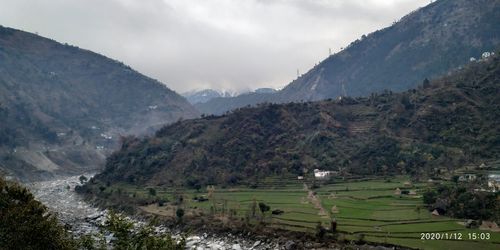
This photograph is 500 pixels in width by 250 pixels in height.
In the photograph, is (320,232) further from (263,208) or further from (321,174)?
(321,174)

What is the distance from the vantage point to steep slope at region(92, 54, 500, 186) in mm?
93125

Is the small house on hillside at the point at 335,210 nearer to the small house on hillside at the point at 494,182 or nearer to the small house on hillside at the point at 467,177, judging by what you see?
the small house on hillside at the point at 494,182

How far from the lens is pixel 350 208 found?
63344 mm

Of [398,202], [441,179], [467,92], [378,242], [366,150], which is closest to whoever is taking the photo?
[378,242]

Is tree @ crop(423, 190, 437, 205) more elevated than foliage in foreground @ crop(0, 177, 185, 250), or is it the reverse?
foliage in foreground @ crop(0, 177, 185, 250)

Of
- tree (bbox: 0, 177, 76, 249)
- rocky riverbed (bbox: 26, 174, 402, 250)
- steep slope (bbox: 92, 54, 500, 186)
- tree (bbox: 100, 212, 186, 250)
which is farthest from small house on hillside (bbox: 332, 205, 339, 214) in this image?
tree (bbox: 100, 212, 186, 250)

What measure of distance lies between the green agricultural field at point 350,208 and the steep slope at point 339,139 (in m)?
9.03

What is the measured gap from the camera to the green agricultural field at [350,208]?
48.4 meters

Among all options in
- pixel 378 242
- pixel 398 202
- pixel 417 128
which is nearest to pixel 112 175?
pixel 417 128

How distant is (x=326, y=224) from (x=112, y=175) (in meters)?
86.4

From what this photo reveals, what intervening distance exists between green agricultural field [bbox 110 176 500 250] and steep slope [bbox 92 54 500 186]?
9028 mm

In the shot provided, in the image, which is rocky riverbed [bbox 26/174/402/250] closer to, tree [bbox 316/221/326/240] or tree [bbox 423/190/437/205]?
tree [bbox 316/221/326/240]

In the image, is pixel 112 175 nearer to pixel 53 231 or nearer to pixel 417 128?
pixel 417 128

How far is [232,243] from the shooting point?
56906 millimetres
